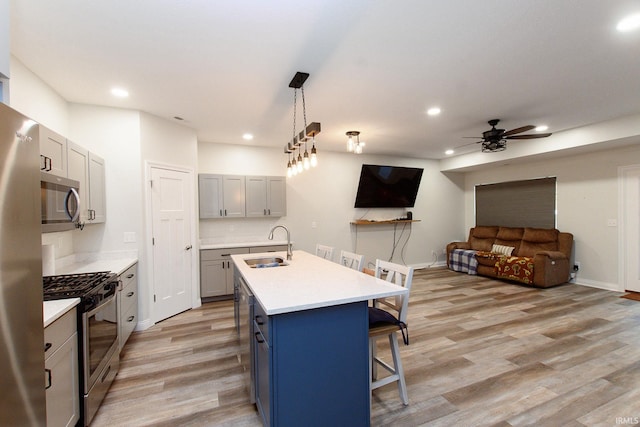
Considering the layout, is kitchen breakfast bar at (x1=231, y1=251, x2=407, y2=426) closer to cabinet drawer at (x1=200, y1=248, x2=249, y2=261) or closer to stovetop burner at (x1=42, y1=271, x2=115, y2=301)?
stovetop burner at (x1=42, y1=271, x2=115, y2=301)

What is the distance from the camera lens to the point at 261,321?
1698 millimetres

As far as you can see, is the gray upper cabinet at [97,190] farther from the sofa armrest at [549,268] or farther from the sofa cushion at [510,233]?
the sofa cushion at [510,233]

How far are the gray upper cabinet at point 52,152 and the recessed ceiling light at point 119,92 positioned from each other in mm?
789

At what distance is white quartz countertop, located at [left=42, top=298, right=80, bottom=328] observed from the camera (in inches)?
54.8

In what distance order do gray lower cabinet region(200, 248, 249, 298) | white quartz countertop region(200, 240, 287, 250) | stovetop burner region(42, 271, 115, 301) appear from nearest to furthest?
stovetop burner region(42, 271, 115, 301), gray lower cabinet region(200, 248, 249, 298), white quartz countertop region(200, 240, 287, 250)

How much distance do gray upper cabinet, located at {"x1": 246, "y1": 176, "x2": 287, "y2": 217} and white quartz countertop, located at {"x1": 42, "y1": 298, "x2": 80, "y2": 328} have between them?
10.7 feet

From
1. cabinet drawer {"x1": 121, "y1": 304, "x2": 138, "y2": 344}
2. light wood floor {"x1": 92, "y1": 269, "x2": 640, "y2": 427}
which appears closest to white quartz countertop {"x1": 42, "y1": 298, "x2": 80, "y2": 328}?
light wood floor {"x1": 92, "y1": 269, "x2": 640, "y2": 427}

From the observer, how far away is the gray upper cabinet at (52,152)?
6.42 ft

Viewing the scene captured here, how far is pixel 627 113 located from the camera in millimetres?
3764

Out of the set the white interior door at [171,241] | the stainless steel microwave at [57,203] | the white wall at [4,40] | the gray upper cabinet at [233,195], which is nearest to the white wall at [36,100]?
the stainless steel microwave at [57,203]

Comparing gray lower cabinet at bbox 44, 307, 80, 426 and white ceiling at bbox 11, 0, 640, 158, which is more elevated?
white ceiling at bbox 11, 0, 640, 158

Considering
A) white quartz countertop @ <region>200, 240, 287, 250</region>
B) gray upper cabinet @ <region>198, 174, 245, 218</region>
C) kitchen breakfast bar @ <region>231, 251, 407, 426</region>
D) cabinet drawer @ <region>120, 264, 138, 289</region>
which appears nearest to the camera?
kitchen breakfast bar @ <region>231, 251, 407, 426</region>

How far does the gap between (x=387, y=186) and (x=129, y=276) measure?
16.1ft

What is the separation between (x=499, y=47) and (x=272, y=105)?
2.25m
